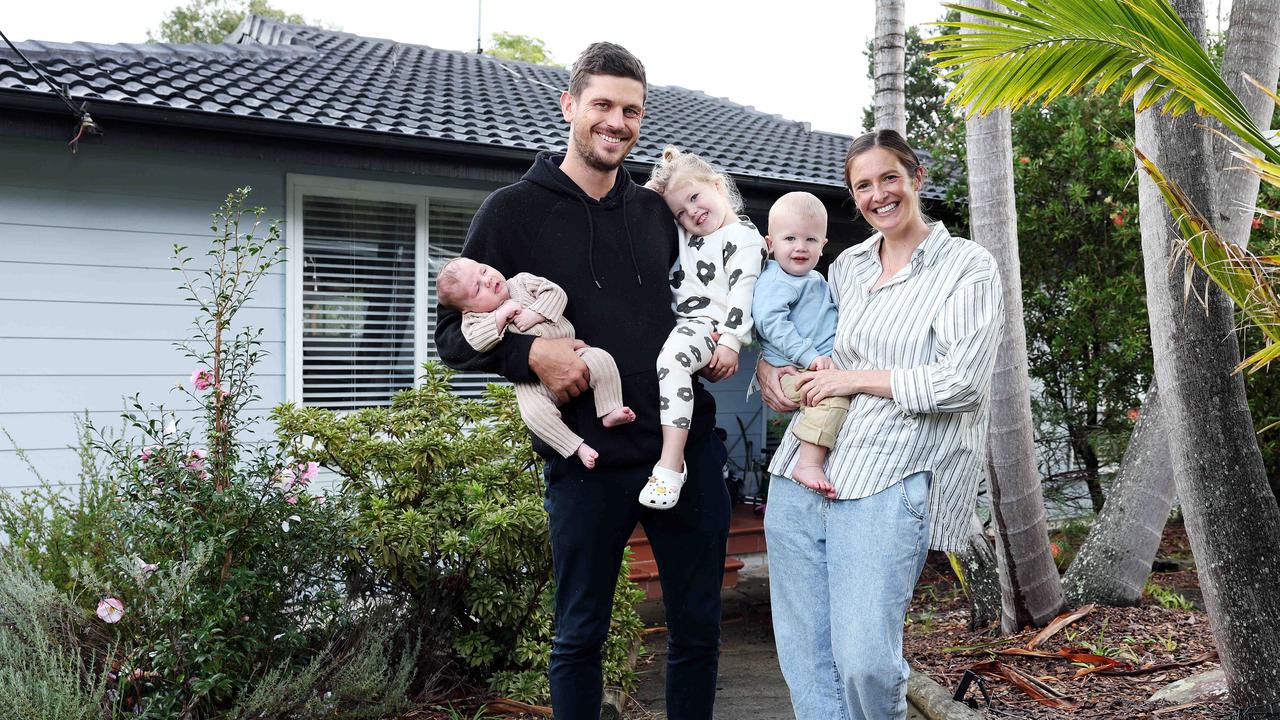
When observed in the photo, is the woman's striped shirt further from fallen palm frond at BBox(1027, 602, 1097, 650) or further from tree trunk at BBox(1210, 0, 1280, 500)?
fallen palm frond at BBox(1027, 602, 1097, 650)

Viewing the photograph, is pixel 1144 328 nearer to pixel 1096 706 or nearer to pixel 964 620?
pixel 964 620

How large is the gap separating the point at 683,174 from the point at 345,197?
13.1 feet

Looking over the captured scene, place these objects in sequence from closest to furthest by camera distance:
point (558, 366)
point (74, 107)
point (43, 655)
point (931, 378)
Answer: point (931, 378) < point (558, 366) < point (43, 655) < point (74, 107)

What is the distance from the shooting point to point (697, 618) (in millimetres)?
2674

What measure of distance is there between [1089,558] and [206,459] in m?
4.12

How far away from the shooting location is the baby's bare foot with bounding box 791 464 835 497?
2383 millimetres

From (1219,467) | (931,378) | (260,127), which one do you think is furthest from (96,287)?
(1219,467)

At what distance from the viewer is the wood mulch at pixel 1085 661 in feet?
11.7

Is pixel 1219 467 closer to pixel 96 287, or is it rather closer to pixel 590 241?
pixel 590 241

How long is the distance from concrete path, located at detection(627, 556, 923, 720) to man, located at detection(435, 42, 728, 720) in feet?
5.25

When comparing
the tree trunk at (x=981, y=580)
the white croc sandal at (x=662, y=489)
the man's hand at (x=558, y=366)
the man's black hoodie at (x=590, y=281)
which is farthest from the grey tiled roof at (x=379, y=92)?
the white croc sandal at (x=662, y=489)

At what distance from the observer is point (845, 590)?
2352 millimetres

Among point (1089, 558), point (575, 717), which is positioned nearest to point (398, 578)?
point (575, 717)

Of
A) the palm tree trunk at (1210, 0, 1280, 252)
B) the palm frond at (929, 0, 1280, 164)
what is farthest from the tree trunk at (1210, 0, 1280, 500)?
the palm frond at (929, 0, 1280, 164)
